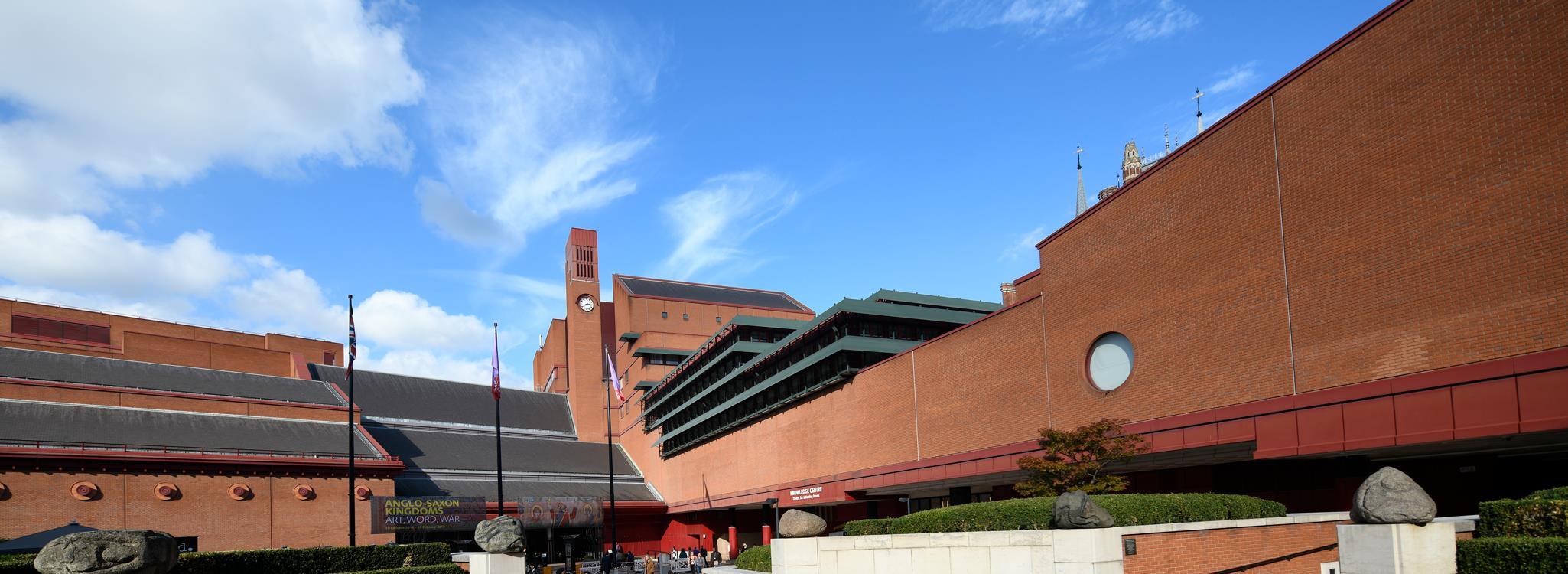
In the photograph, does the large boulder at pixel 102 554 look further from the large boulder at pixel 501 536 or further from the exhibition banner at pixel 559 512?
the exhibition banner at pixel 559 512

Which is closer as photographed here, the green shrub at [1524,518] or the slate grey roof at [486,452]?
the green shrub at [1524,518]

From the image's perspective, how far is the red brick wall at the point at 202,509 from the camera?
40188 millimetres

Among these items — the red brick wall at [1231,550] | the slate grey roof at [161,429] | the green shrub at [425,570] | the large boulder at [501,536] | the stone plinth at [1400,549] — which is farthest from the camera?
the slate grey roof at [161,429]

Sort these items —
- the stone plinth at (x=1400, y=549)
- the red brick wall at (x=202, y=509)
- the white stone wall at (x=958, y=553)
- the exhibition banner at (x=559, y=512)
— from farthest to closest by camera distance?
the exhibition banner at (x=559, y=512), the red brick wall at (x=202, y=509), the white stone wall at (x=958, y=553), the stone plinth at (x=1400, y=549)

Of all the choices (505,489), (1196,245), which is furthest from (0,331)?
(1196,245)

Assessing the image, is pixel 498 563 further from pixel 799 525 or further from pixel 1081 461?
pixel 1081 461

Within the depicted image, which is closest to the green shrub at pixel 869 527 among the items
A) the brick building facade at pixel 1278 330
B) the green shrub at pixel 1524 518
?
the brick building facade at pixel 1278 330

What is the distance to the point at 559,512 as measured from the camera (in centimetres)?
5572

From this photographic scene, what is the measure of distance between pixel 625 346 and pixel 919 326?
136 ft

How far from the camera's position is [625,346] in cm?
7956

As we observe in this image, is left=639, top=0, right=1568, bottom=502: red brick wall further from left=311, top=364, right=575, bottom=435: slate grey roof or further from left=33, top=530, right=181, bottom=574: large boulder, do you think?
left=311, top=364, right=575, bottom=435: slate grey roof

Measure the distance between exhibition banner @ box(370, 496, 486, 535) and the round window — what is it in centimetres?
3401

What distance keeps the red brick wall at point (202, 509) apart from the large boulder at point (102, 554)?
1137 inches

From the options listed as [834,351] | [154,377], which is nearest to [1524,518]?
[834,351]
